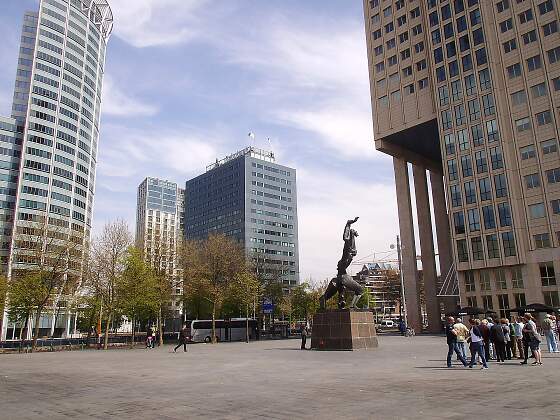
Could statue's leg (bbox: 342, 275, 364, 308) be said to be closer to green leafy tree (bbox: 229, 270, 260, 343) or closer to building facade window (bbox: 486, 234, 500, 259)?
green leafy tree (bbox: 229, 270, 260, 343)

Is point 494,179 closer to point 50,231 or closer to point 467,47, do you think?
point 467,47

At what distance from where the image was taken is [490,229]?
56500mm

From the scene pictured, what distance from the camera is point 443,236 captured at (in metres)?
72.0

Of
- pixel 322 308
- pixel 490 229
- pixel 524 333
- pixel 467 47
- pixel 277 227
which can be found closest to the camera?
pixel 524 333

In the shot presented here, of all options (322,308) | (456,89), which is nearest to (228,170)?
(456,89)

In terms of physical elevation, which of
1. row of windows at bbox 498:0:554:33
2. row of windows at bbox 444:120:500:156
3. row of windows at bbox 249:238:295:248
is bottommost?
row of windows at bbox 444:120:500:156

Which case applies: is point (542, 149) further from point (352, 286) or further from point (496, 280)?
point (352, 286)

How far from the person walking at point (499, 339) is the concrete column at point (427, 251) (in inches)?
1988

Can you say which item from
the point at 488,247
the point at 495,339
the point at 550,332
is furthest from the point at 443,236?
the point at 495,339

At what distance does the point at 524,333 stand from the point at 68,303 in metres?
47.6

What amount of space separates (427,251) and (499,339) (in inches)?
2087

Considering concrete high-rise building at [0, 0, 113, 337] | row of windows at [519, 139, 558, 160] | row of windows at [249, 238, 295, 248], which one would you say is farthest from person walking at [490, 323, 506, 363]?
row of windows at [249, 238, 295, 248]

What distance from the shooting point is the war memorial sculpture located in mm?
27016

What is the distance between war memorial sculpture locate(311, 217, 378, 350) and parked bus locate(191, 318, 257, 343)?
3198cm
